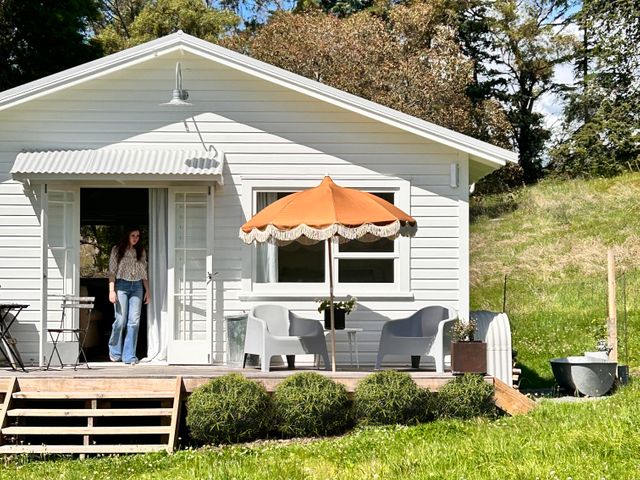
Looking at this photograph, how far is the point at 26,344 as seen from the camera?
11531mm

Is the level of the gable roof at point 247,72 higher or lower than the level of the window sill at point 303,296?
higher

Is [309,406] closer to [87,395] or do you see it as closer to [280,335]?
[280,335]

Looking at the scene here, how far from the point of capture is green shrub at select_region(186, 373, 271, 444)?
30.6 ft

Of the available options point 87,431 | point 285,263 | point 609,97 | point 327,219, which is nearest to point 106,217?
point 285,263

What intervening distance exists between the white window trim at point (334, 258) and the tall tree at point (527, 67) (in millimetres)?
24380

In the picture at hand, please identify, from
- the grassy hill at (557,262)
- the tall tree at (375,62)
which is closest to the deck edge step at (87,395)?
the grassy hill at (557,262)

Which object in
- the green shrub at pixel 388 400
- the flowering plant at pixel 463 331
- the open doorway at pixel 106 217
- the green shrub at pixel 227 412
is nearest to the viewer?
the green shrub at pixel 227 412

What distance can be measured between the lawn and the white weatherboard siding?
2555 mm

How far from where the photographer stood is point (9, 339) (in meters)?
10.7

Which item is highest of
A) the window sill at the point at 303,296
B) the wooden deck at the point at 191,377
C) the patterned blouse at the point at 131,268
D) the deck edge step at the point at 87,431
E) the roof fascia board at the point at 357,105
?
the roof fascia board at the point at 357,105

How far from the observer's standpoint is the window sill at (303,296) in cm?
1163

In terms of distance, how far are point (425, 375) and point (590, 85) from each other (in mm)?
25358

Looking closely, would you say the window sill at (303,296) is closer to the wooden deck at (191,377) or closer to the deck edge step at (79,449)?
the wooden deck at (191,377)

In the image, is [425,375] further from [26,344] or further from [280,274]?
[26,344]
